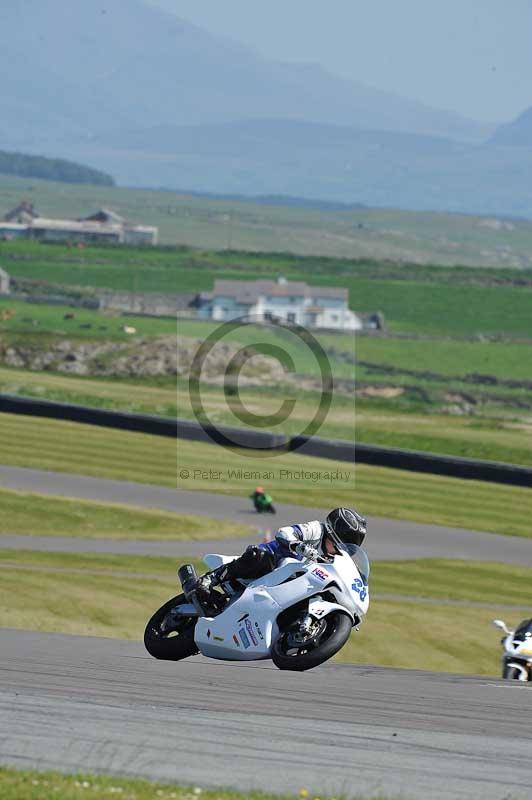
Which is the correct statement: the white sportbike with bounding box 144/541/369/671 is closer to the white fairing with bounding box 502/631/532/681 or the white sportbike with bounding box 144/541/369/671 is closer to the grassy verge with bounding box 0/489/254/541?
the white fairing with bounding box 502/631/532/681

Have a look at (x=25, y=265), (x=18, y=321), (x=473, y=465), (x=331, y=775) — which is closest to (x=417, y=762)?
(x=331, y=775)

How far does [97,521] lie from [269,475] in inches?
594

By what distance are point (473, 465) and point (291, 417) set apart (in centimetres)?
2639

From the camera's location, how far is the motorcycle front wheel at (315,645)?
13688 millimetres

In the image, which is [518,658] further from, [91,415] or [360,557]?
[91,415]

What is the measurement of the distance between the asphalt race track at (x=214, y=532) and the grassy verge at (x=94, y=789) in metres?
→ 28.3

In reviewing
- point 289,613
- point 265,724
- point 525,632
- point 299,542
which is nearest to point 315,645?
point 289,613

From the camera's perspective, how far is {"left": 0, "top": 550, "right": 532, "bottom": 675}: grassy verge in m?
26.4

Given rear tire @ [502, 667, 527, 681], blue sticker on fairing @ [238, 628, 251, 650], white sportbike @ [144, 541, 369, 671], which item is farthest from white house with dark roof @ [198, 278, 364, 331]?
blue sticker on fairing @ [238, 628, 251, 650]

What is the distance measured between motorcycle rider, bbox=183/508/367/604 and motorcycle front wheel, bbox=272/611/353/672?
81 cm

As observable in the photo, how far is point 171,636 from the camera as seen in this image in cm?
1548

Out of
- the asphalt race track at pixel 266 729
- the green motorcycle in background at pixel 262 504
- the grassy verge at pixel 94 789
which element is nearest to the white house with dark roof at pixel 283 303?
the green motorcycle in background at pixel 262 504

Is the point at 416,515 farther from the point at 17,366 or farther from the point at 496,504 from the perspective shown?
the point at 17,366

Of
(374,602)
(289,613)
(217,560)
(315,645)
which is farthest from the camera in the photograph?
(374,602)
